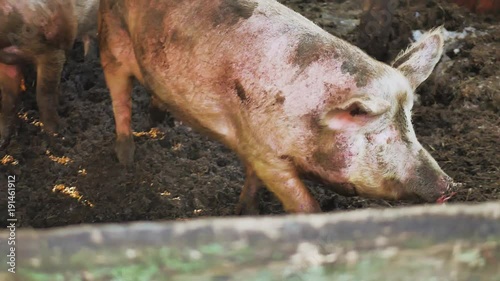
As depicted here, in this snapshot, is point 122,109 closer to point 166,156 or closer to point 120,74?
point 120,74

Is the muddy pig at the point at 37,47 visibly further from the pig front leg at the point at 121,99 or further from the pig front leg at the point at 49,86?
the pig front leg at the point at 121,99

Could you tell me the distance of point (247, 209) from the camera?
112 inches

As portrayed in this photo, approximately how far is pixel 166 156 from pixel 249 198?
68 centimetres

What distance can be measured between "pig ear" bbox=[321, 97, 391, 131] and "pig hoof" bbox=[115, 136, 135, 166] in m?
1.46

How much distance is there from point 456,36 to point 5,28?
9.22ft

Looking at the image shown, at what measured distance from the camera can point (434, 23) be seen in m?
4.38

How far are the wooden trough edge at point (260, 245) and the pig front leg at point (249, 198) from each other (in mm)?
1905

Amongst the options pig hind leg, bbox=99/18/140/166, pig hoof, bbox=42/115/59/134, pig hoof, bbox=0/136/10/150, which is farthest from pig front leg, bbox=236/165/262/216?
pig hoof, bbox=0/136/10/150

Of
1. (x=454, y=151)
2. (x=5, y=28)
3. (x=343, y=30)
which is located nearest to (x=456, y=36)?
(x=343, y=30)

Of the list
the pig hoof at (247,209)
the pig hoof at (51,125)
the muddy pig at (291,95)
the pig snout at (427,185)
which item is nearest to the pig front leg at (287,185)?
the muddy pig at (291,95)

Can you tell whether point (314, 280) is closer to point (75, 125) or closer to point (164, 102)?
point (164, 102)

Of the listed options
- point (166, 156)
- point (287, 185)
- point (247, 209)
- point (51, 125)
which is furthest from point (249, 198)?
point (51, 125)

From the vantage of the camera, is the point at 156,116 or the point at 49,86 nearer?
the point at 49,86

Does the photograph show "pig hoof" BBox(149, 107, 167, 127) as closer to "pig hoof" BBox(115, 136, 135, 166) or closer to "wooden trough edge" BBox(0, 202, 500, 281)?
"pig hoof" BBox(115, 136, 135, 166)
